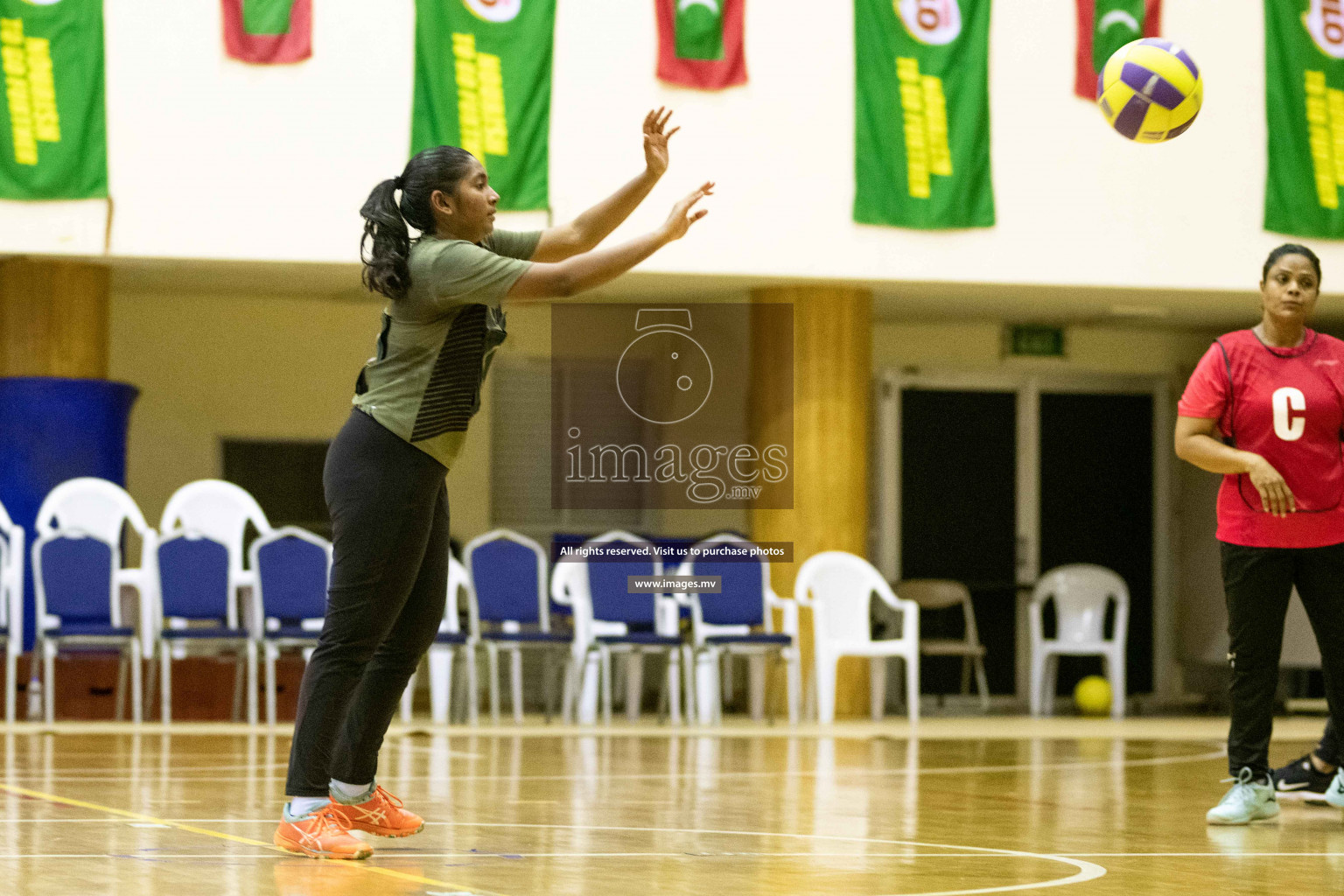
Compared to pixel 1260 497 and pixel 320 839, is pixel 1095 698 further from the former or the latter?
pixel 320 839

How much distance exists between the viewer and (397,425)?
362cm

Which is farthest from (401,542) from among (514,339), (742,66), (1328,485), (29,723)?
(514,339)

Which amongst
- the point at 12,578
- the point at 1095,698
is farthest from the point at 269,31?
the point at 1095,698

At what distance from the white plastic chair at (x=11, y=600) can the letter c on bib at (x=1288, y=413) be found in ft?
23.1

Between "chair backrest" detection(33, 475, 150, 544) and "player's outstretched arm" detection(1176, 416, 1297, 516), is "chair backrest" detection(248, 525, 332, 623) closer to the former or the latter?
"chair backrest" detection(33, 475, 150, 544)

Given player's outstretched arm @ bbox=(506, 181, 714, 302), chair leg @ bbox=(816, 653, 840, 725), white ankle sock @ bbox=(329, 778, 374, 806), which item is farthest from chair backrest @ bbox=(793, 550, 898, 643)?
player's outstretched arm @ bbox=(506, 181, 714, 302)

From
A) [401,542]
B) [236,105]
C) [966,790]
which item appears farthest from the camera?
[236,105]

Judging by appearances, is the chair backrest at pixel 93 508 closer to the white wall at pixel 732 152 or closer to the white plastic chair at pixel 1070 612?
the white wall at pixel 732 152

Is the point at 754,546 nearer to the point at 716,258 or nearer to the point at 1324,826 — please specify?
the point at 716,258

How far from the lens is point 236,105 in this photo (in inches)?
401

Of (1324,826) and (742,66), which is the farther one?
(742,66)

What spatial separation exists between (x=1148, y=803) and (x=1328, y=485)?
1.25 m

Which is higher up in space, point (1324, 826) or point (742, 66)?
point (742, 66)
